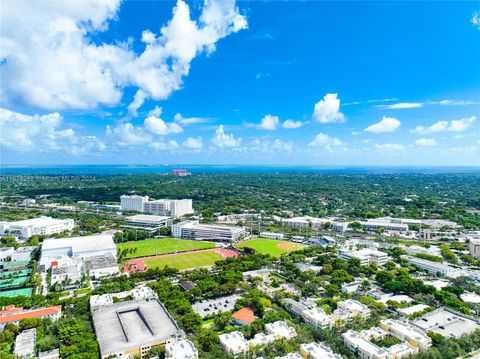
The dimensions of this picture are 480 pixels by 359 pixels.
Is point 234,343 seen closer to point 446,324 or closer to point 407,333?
point 407,333

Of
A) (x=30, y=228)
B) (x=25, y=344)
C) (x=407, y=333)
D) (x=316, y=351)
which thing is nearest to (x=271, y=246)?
(x=407, y=333)

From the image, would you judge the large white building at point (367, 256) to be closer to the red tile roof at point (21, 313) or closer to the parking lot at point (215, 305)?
the parking lot at point (215, 305)

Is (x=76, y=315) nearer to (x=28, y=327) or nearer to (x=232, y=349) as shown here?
(x=28, y=327)

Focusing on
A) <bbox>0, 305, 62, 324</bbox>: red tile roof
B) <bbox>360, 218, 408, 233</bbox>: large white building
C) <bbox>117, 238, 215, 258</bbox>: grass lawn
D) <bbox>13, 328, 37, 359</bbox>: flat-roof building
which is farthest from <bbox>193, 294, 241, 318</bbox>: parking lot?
<bbox>360, 218, 408, 233</bbox>: large white building

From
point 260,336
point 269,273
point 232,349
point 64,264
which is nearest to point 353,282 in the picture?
point 269,273

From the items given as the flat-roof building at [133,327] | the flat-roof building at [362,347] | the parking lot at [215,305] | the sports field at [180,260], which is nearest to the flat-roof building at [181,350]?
the flat-roof building at [133,327]

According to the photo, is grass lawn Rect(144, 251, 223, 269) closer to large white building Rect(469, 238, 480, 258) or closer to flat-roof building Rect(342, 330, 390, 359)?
flat-roof building Rect(342, 330, 390, 359)
